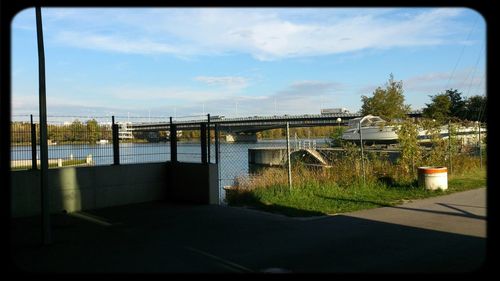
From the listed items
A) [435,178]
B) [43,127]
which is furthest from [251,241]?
[435,178]

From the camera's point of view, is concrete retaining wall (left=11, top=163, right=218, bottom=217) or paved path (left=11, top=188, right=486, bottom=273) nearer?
paved path (left=11, top=188, right=486, bottom=273)

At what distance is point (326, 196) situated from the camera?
13.2m

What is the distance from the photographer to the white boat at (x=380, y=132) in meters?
19.5

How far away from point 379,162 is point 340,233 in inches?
396

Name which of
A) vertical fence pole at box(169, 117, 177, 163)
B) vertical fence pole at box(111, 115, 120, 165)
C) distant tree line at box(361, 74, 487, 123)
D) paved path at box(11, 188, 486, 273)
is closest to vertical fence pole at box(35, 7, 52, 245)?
paved path at box(11, 188, 486, 273)

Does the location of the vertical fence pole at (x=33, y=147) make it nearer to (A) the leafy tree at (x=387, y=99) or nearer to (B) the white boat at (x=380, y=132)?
(B) the white boat at (x=380, y=132)

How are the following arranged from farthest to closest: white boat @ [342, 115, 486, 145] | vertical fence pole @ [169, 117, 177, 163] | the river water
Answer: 1. white boat @ [342, 115, 486, 145]
2. vertical fence pole @ [169, 117, 177, 163]
3. the river water

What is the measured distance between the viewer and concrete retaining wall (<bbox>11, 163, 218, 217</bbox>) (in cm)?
1055

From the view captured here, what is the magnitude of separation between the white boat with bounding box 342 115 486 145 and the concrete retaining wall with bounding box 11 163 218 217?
320 inches

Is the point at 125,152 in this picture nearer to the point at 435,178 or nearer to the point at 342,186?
the point at 342,186

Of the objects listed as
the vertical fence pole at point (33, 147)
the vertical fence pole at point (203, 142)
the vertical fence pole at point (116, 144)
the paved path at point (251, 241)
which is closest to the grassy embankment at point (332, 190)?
the paved path at point (251, 241)

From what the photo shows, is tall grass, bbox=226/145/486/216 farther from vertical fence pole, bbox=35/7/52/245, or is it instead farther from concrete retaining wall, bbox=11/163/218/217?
vertical fence pole, bbox=35/7/52/245
